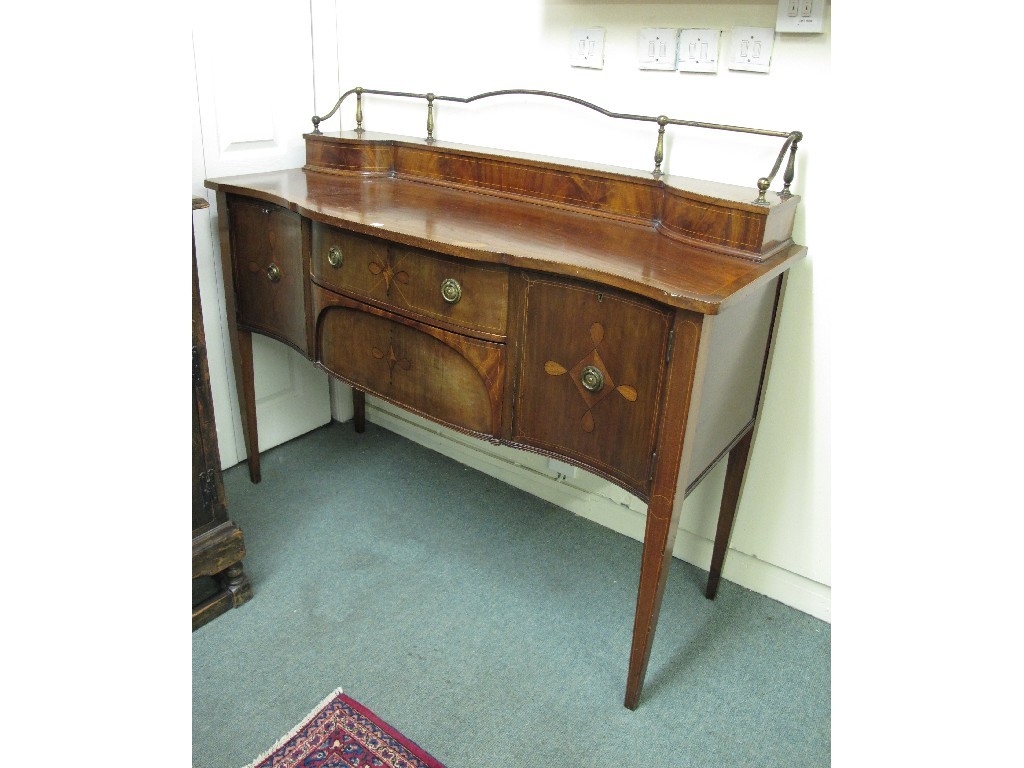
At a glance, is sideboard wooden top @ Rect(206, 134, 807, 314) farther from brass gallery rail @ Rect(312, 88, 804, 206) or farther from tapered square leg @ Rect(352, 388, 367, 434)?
tapered square leg @ Rect(352, 388, 367, 434)

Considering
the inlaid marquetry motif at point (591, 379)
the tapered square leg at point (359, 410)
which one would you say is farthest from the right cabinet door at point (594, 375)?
the tapered square leg at point (359, 410)

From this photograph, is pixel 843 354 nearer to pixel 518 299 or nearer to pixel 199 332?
pixel 518 299

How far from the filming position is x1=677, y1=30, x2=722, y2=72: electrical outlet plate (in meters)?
Answer: 1.44

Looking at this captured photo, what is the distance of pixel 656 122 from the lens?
1536mm

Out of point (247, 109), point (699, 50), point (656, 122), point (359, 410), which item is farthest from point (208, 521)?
point (699, 50)

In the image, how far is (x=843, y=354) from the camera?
50 cm

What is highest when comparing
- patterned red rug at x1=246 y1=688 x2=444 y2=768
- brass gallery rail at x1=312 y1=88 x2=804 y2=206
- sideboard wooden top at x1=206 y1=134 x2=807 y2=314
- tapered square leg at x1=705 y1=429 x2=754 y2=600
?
brass gallery rail at x1=312 y1=88 x2=804 y2=206

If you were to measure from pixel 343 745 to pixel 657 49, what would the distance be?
4.72 feet

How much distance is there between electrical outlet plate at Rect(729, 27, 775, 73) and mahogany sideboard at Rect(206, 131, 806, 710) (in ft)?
0.77

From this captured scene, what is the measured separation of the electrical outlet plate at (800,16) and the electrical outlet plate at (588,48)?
0.37m

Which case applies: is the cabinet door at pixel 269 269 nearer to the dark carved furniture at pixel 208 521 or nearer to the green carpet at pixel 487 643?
the dark carved furniture at pixel 208 521

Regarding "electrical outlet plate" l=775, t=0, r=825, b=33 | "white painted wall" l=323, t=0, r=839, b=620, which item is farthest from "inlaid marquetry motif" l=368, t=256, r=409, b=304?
"electrical outlet plate" l=775, t=0, r=825, b=33

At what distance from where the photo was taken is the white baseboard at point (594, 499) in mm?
1702

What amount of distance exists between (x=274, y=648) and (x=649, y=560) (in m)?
0.78
